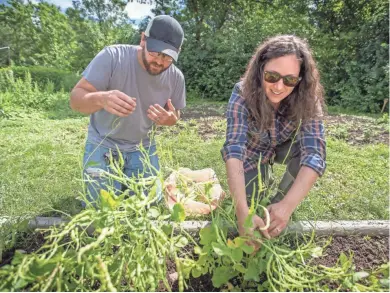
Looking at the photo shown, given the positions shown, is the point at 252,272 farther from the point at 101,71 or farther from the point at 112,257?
the point at 101,71

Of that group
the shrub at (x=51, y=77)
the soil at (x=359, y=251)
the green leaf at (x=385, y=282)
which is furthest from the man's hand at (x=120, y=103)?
the shrub at (x=51, y=77)

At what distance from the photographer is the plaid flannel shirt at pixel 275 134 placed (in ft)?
5.43

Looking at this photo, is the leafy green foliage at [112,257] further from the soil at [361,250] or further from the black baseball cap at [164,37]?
the black baseball cap at [164,37]

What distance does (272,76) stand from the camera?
1630 mm

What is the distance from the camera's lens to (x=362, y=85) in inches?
294

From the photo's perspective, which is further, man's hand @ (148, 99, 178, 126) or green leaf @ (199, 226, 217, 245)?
man's hand @ (148, 99, 178, 126)

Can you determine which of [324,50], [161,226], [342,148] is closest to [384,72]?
[324,50]

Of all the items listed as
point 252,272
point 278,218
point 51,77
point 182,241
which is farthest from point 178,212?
point 51,77

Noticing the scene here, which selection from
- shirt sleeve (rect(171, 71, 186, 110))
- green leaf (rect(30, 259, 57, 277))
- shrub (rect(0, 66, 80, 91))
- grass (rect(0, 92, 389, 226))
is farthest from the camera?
shrub (rect(0, 66, 80, 91))

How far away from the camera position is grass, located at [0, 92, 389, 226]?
238 cm

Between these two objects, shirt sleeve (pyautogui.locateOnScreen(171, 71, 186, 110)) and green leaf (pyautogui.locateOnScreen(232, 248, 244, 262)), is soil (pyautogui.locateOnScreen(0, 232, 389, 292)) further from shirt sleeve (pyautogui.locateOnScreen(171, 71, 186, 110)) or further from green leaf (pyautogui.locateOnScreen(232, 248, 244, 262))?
shirt sleeve (pyautogui.locateOnScreen(171, 71, 186, 110))

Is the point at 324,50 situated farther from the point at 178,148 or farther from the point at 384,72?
the point at 178,148

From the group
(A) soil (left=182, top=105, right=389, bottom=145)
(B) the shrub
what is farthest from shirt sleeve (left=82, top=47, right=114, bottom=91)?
(B) the shrub

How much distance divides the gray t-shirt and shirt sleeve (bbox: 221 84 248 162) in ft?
2.37
